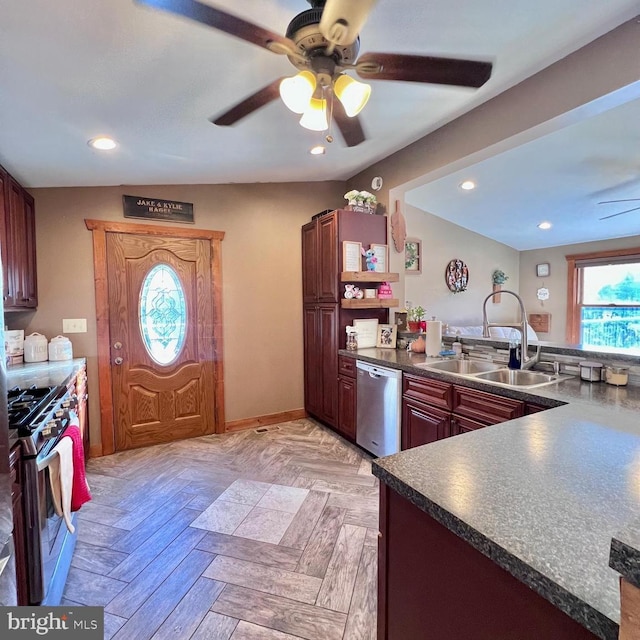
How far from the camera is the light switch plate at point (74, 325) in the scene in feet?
10.1

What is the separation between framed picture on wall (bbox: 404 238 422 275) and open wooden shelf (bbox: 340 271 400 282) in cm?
210

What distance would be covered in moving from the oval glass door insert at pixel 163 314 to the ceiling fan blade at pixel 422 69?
2583 millimetres

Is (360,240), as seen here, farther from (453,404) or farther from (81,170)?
(81,170)

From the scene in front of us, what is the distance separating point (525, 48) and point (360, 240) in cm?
183

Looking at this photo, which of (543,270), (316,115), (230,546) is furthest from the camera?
(543,270)

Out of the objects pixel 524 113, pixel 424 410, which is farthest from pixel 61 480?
pixel 524 113

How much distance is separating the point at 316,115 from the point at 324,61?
0.26 metres

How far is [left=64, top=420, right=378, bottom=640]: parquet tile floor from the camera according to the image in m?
1.57

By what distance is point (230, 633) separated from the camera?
1.50 metres

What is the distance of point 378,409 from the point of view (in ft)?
9.76

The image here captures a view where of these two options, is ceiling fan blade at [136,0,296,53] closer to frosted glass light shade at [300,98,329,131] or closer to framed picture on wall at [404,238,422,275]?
frosted glass light shade at [300,98,329,131]

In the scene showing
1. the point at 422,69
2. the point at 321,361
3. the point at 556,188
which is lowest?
the point at 321,361

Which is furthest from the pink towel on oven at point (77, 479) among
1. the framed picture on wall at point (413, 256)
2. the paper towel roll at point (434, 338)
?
the framed picture on wall at point (413, 256)

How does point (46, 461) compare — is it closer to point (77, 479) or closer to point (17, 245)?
point (77, 479)
